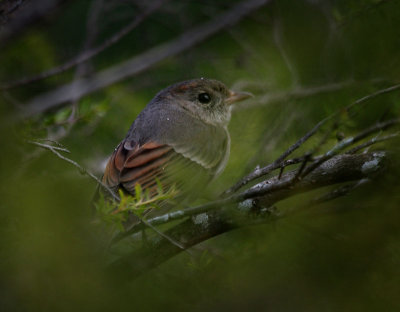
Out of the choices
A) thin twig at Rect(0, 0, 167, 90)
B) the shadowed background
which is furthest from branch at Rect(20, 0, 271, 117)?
thin twig at Rect(0, 0, 167, 90)

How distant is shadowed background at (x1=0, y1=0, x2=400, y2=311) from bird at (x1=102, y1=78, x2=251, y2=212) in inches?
8.8

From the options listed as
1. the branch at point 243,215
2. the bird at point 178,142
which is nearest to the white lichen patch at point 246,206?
the branch at point 243,215

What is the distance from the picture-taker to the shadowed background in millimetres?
2488

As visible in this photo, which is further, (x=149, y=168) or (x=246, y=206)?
(x=149, y=168)

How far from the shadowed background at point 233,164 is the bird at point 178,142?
0.22m

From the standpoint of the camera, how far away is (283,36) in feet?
19.7

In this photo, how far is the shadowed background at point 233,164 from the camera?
8.16 feet

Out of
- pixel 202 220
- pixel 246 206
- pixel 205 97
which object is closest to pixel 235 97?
pixel 205 97

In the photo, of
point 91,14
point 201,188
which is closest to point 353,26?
point 201,188

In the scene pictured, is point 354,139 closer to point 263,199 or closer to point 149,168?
point 263,199

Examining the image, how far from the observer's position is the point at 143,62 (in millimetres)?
6203

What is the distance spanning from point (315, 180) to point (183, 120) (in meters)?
2.22

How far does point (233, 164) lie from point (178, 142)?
567mm

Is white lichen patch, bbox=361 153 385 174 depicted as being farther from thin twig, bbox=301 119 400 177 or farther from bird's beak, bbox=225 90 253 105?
bird's beak, bbox=225 90 253 105
